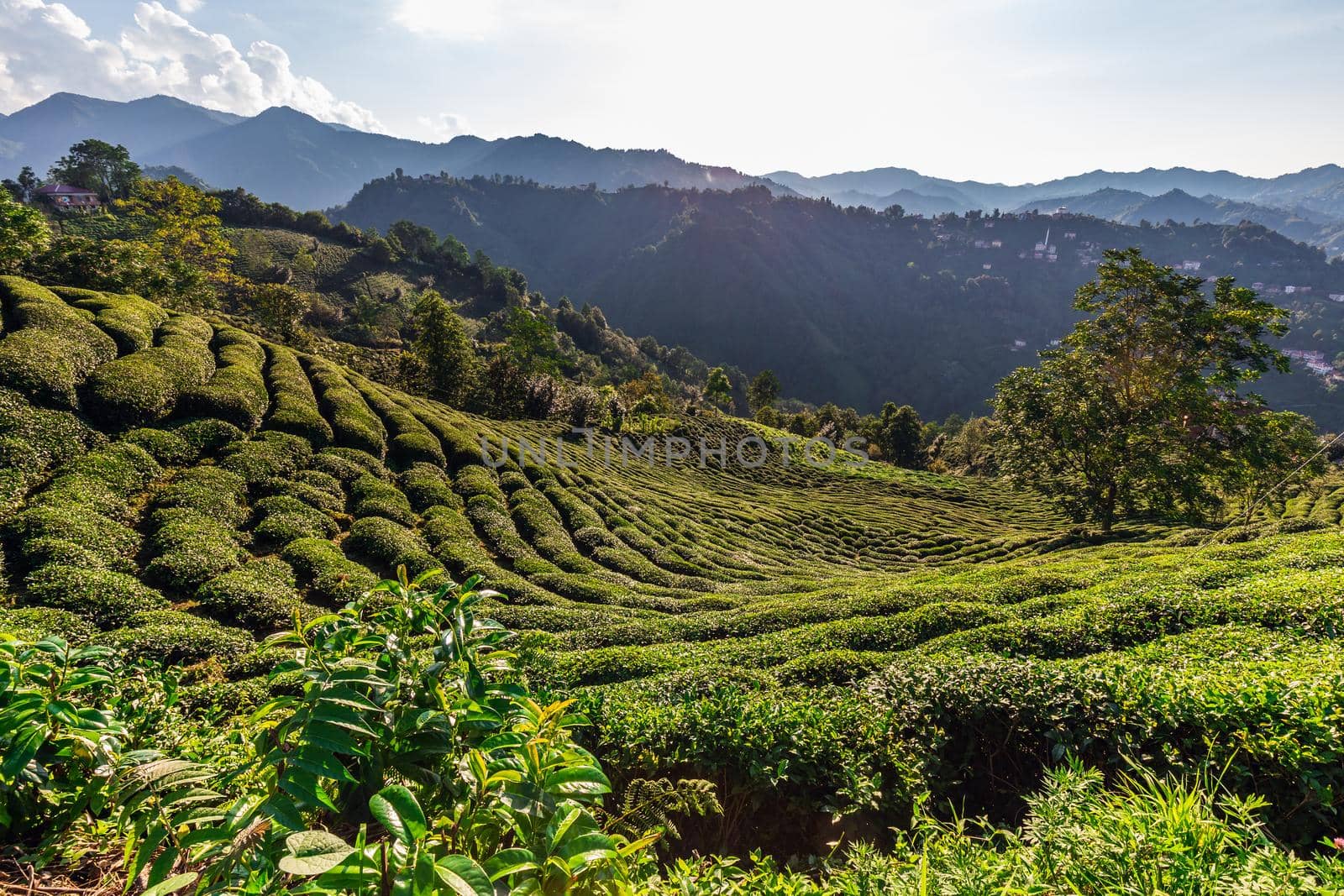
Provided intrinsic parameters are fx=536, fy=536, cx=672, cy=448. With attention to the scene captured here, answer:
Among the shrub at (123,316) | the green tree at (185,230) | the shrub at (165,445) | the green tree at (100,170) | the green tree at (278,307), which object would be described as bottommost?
the shrub at (165,445)

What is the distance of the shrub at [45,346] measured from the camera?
13.5m

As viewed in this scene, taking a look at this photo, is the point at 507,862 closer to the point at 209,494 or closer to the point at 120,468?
the point at 209,494

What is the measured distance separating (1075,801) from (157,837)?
400 cm

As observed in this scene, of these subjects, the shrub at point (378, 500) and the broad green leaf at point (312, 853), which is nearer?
the broad green leaf at point (312, 853)

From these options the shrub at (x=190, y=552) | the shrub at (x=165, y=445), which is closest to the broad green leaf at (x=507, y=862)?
the shrub at (x=190, y=552)

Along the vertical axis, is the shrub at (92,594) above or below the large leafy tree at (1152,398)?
below

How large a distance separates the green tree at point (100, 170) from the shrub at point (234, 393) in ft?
345

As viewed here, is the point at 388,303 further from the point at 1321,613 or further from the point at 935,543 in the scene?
the point at 1321,613

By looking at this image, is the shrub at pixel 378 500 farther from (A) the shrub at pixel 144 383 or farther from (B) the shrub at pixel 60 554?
(B) the shrub at pixel 60 554

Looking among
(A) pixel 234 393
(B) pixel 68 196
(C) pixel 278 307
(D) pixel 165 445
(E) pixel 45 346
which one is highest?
(B) pixel 68 196

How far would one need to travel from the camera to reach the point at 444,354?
143ft

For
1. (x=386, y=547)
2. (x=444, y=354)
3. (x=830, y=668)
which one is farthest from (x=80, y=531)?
(x=444, y=354)

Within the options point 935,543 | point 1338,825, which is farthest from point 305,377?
point 935,543

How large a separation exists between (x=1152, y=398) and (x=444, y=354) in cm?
4397
